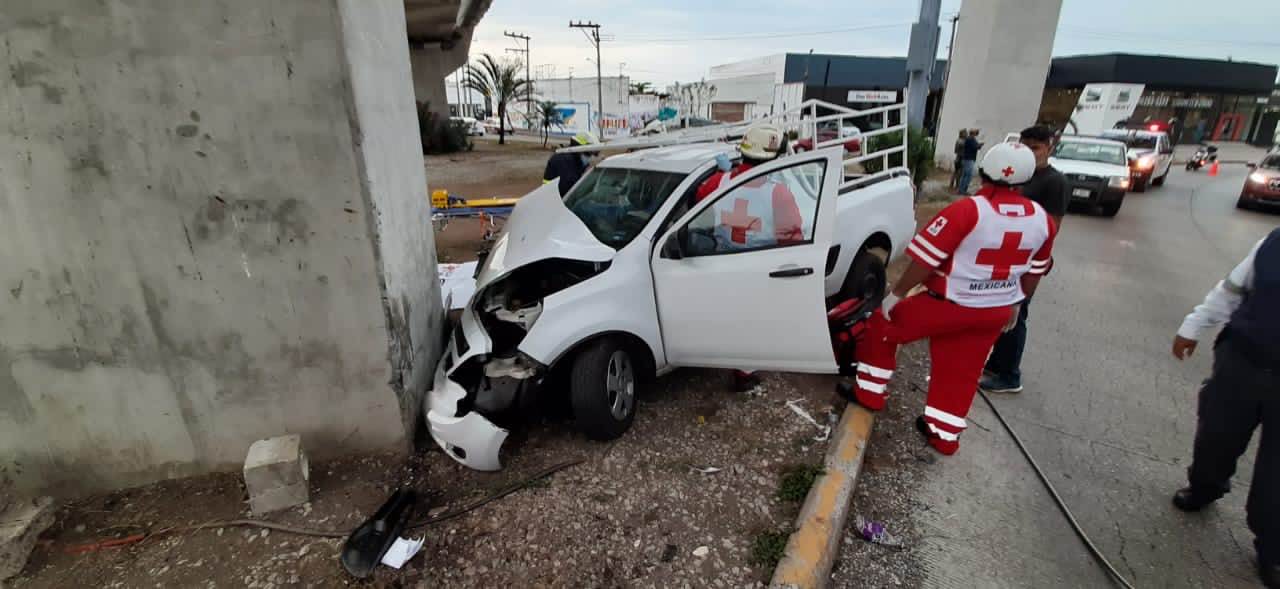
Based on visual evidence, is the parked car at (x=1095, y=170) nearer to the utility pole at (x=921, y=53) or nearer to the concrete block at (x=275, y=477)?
the utility pole at (x=921, y=53)

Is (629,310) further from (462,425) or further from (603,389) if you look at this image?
(462,425)

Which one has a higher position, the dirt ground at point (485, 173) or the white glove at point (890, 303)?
the white glove at point (890, 303)

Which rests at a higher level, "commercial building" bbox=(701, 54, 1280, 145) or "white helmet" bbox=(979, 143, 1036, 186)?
"commercial building" bbox=(701, 54, 1280, 145)

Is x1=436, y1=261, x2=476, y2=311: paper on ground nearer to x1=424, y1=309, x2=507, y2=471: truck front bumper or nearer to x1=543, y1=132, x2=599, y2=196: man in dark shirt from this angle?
x1=424, y1=309, x2=507, y2=471: truck front bumper

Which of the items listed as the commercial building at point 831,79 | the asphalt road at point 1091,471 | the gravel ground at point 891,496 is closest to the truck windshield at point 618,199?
the gravel ground at point 891,496

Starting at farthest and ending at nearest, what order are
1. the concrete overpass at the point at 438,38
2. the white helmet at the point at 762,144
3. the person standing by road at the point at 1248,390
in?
the concrete overpass at the point at 438,38
the white helmet at the point at 762,144
the person standing by road at the point at 1248,390

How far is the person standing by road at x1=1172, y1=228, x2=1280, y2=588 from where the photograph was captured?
2377mm

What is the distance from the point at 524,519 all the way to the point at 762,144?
9.16 ft

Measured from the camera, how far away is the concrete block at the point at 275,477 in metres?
2.74

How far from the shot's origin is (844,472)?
3029 mm

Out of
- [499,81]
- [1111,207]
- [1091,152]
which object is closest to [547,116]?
[499,81]

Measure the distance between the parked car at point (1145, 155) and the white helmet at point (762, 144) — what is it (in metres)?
14.8

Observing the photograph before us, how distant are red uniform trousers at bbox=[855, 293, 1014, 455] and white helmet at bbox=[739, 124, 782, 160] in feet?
4.37

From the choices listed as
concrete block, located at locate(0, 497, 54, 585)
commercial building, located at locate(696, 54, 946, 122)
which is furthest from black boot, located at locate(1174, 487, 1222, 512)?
commercial building, located at locate(696, 54, 946, 122)
